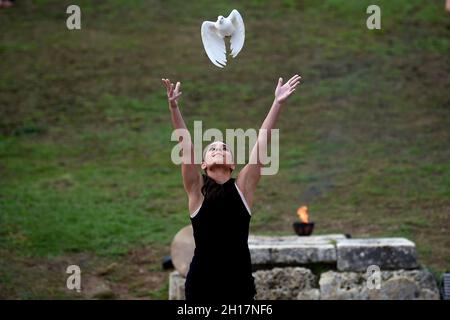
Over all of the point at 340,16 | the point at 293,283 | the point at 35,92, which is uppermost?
the point at 340,16

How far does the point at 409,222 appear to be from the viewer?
1202 centimetres

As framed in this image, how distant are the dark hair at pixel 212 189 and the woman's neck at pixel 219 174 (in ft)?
0.07

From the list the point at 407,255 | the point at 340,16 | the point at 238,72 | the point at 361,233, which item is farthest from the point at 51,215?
the point at 340,16

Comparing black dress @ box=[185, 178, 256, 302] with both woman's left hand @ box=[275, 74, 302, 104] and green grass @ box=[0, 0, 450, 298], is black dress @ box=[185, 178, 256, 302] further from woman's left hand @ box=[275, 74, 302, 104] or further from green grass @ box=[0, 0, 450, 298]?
green grass @ box=[0, 0, 450, 298]

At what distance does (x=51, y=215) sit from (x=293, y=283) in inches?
150

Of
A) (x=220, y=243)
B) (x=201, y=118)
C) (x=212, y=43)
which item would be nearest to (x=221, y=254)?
(x=220, y=243)

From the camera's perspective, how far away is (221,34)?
22.5ft

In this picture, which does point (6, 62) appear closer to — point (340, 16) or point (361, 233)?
point (340, 16)

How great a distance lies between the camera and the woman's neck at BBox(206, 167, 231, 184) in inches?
254

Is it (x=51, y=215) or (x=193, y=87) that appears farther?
(x=193, y=87)

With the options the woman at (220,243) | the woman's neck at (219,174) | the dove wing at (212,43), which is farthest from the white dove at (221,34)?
the woman's neck at (219,174)

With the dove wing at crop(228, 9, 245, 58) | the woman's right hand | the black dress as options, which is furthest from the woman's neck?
the dove wing at crop(228, 9, 245, 58)
